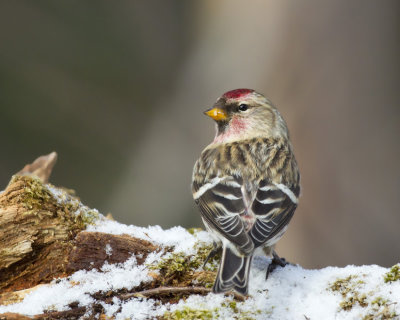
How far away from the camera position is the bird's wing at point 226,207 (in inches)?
89.6

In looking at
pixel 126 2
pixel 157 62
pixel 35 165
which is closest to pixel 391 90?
pixel 35 165

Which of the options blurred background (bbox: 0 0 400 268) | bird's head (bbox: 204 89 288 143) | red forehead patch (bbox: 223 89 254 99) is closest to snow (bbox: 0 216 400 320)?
bird's head (bbox: 204 89 288 143)

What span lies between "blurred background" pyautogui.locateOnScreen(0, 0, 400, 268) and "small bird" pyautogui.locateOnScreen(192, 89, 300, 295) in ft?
6.54

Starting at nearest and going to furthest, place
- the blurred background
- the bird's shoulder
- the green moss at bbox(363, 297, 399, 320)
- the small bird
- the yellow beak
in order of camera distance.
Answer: the green moss at bbox(363, 297, 399, 320)
the small bird
the bird's shoulder
the yellow beak
the blurred background

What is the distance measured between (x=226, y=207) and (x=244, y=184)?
0.19 meters

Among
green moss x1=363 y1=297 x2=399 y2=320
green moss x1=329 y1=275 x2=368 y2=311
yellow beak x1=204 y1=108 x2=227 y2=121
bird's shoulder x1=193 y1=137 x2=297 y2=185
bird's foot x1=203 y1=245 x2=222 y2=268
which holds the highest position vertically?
yellow beak x1=204 y1=108 x2=227 y2=121

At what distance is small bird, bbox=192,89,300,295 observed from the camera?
7.36ft

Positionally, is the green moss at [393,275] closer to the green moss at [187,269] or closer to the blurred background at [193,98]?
the green moss at [187,269]

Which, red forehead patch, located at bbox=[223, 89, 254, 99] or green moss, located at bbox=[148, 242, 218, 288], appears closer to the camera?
green moss, located at bbox=[148, 242, 218, 288]

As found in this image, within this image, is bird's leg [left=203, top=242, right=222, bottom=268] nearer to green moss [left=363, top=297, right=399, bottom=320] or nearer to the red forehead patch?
green moss [left=363, top=297, right=399, bottom=320]

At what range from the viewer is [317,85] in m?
5.26

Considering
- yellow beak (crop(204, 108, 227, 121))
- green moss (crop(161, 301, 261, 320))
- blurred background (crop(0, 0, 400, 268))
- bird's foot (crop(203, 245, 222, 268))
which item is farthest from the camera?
blurred background (crop(0, 0, 400, 268))

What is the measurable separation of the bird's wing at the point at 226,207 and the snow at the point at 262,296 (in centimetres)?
16

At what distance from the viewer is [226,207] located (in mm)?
2461
